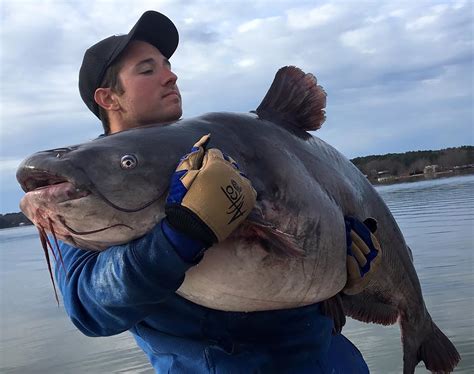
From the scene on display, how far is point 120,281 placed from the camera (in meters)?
1.87

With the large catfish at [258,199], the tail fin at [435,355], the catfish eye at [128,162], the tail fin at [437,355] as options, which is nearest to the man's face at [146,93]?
the large catfish at [258,199]

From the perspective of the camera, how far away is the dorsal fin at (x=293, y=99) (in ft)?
8.91

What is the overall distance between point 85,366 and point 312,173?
567 centimetres

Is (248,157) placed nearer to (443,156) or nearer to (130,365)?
Answer: (130,365)

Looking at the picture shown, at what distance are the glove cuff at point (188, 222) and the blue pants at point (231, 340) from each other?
51 cm

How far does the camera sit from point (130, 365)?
679cm

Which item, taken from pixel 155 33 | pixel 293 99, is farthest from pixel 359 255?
pixel 155 33

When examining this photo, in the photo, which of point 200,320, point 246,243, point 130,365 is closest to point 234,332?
point 200,320

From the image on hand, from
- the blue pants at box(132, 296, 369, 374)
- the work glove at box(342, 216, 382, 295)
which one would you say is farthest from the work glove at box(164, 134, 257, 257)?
the work glove at box(342, 216, 382, 295)

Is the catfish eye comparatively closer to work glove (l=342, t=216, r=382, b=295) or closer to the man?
the man

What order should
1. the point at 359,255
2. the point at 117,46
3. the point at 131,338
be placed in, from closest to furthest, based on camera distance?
1. the point at 359,255
2. the point at 117,46
3. the point at 131,338

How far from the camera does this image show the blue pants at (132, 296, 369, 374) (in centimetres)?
227

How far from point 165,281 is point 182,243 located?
0.49ft

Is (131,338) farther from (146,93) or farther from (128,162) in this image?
(128,162)
